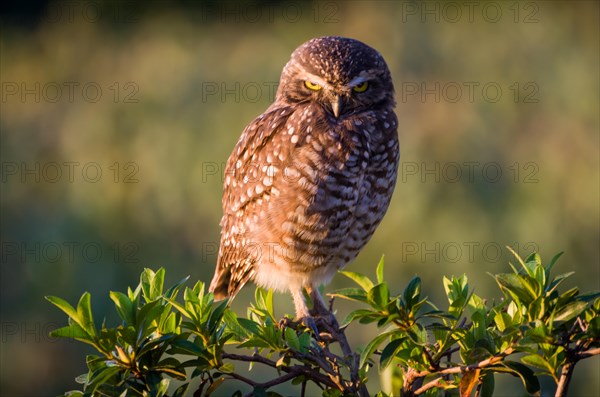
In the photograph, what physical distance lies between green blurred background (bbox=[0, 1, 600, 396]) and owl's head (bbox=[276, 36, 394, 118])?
299cm

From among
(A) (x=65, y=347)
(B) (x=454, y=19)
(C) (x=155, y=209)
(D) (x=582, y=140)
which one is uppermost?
(B) (x=454, y=19)

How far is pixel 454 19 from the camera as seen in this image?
7.54m

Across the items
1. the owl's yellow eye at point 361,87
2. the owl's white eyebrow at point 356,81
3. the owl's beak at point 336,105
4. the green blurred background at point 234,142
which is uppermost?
the owl's white eyebrow at point 356,81

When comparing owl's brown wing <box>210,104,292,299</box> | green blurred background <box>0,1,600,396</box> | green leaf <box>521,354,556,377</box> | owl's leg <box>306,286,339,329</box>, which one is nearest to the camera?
Result: green leaf <box>521,354,556,377</box>

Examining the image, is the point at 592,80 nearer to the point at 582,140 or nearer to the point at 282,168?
the point at 582,140

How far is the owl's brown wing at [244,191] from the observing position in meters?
3.38

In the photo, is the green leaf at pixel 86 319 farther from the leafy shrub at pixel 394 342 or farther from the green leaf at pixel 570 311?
the green leaf at pixel 570 311

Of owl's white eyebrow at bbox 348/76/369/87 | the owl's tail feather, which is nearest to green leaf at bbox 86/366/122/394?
owl's white eyebrow at bbox 348/76/369/87

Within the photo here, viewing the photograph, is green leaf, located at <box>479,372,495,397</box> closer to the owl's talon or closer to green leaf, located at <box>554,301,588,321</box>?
green leaf, located at <box>554,301,588,321</box>

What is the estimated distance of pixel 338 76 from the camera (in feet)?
10.6

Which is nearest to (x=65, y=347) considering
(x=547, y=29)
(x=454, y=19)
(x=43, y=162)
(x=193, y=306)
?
(x=43, y=162)

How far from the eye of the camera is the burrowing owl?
3.23 meters

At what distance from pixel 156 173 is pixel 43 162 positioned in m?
1.56

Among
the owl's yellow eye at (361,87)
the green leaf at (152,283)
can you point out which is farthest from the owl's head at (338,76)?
the green leaf at (152,283)
